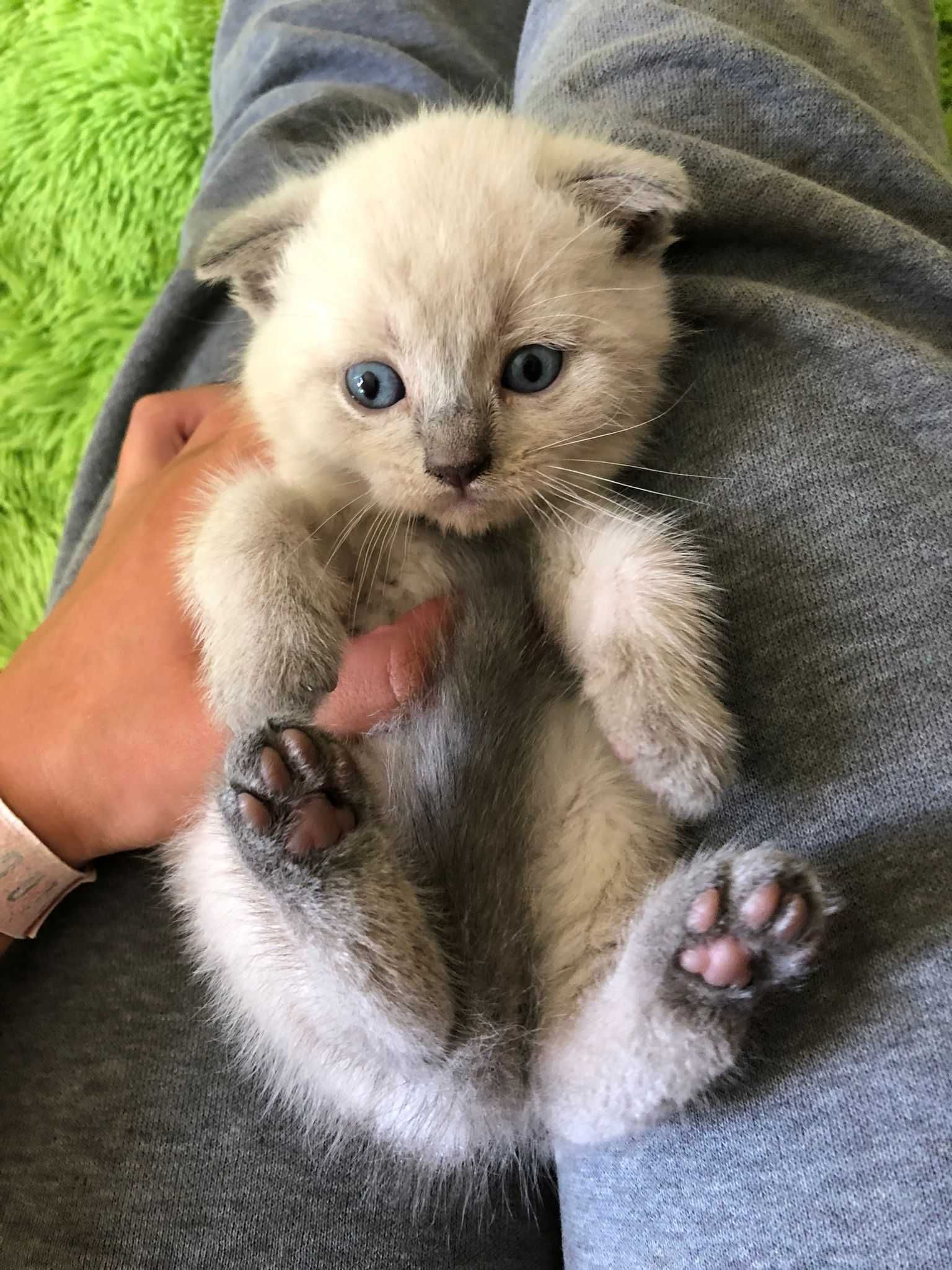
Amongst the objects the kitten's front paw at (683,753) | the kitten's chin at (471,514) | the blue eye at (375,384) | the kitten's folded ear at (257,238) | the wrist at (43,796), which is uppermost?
the kitten's folded ear at (257,238)

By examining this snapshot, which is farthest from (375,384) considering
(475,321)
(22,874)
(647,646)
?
(22,874)

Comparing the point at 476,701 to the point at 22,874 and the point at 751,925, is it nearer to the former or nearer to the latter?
the point at 751,925

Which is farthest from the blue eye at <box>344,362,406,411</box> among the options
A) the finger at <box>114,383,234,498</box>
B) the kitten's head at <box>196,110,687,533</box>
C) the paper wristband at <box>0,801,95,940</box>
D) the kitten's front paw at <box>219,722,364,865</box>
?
→ the paper wristband at <box>0,801,95,940</box>

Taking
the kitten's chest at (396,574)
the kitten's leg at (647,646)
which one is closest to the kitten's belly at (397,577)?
the kitten's chest at (396,574)

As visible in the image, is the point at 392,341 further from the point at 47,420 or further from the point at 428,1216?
the point at 47,420

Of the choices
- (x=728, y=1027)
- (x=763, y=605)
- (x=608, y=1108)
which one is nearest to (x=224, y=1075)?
(x=608, y=1108)

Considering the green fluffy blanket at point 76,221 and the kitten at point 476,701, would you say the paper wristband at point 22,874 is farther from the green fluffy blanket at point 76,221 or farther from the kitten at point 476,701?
the green fluffy blanket at point 76,221
